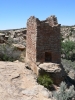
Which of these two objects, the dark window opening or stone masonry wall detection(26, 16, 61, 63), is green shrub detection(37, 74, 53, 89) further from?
the dark window opening

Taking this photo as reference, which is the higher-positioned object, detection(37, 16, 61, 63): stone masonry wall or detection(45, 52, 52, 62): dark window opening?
detection(37, 16, 61, 63): stone masonry wall

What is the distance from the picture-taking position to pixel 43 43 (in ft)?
35.2

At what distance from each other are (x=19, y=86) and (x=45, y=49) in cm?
352

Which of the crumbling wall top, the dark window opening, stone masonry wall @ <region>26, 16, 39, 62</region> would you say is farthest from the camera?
the crumbling wall top

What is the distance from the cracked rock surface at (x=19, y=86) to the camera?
6590 mm

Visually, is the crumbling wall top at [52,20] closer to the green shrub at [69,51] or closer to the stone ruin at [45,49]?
the stone ruin at [45,49]

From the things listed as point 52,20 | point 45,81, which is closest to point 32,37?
point 52,20

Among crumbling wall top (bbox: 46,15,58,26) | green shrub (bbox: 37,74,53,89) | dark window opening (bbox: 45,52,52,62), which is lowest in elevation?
green shrub (bbox: 37,74,53,89)

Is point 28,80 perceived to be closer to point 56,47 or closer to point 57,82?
point 57,82

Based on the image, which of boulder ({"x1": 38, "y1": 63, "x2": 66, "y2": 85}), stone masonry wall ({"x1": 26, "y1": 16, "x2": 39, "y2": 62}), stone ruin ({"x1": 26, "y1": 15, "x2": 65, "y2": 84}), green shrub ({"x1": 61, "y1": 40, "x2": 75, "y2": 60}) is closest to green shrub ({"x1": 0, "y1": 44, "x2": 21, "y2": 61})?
stone masonry wall ({"x1": 26, "y1": 16, "x2": 39, "y2": 62})

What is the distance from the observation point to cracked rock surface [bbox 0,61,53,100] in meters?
6.59

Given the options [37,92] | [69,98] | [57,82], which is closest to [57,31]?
[57,82]

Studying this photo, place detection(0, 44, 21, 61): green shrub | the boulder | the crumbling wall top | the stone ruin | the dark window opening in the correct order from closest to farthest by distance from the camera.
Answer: the boulder < the stone ruin < the dark window opening < the crumbling wall top < detection(0, 44, 21, 61): green shrub

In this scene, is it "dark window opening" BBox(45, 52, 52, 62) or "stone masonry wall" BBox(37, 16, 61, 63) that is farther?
"dark window opening" BBox(45, 52, 52, 62)
